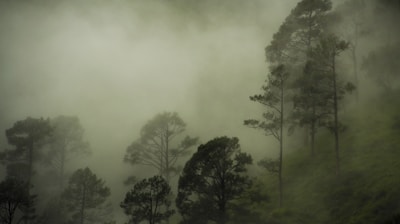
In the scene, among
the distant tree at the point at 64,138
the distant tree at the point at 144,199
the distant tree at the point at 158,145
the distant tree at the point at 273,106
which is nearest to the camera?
the distant tree at the point at 144,199

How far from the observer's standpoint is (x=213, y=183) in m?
33.2

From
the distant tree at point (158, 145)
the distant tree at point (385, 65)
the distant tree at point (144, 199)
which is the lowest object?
the distant tree at point (144, 199)

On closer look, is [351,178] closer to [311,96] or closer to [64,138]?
[311,96]

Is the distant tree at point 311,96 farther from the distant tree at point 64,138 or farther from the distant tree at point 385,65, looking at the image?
the distant tree at point 64,138

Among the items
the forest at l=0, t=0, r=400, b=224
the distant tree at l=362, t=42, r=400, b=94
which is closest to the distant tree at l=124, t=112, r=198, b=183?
the forest at l=0, t=0, r=400, b=224

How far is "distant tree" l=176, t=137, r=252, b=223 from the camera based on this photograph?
32.2 meters

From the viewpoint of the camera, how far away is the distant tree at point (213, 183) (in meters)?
32.2

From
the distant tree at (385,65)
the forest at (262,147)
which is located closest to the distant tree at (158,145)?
the forest at (262,147)

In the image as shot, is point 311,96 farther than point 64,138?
No

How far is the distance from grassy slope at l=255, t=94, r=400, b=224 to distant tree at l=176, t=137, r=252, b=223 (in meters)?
4.75

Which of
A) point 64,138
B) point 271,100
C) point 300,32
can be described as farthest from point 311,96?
point 64,138

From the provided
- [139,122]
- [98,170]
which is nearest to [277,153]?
[98,170]

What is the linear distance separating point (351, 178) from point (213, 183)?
12.4 meters

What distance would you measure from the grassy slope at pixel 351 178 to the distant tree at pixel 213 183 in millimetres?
4752
